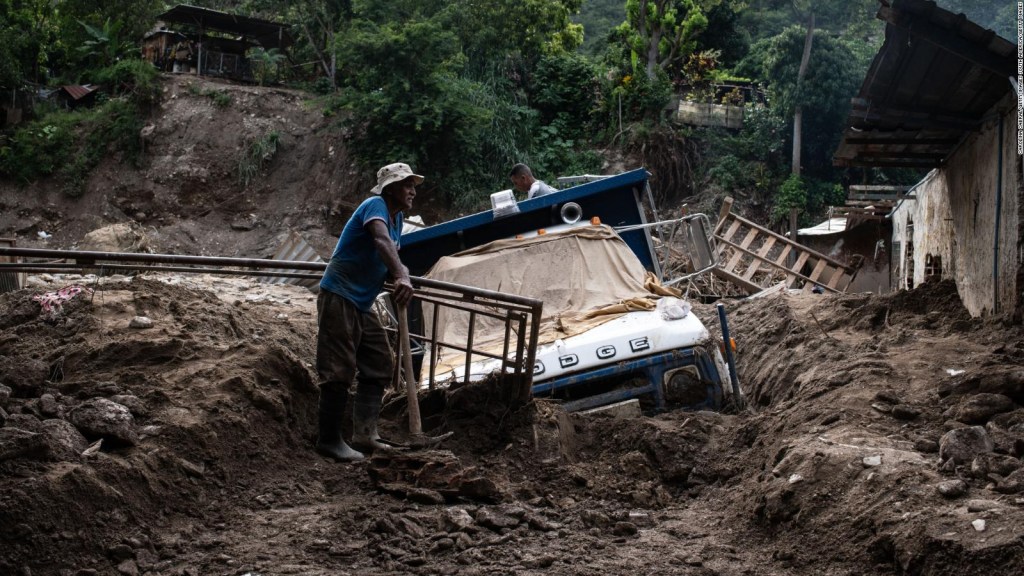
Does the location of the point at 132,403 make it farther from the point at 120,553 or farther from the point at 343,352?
the point at 120,553

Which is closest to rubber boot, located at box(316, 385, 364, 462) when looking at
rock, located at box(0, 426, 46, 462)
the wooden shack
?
rock, located at box(0, 426, 46, 462)

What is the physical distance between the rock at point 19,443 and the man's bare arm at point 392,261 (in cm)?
196

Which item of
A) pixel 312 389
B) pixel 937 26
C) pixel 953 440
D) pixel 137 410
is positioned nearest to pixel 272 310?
pixel 312 389

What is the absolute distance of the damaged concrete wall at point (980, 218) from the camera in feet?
25.7

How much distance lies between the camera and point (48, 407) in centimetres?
491

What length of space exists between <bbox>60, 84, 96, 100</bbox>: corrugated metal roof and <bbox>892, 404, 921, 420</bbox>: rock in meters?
27.4

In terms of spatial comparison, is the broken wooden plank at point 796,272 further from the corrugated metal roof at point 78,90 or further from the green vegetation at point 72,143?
the corrugated metal roof at point 78,90

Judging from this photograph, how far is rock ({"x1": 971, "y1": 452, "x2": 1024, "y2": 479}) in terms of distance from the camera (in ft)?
14.8

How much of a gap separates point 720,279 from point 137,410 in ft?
50.0

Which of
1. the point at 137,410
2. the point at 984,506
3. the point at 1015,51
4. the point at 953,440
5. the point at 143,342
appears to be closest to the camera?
the point at 984,506

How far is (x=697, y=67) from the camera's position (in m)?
34.2

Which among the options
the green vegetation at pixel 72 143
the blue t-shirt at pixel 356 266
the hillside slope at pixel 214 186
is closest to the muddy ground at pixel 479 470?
the blue t-shirt at pixel 356 266

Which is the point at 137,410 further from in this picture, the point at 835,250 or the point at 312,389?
the point at 835,250

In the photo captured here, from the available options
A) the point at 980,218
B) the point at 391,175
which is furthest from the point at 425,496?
the point at 980,218
